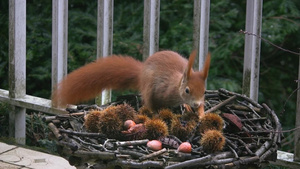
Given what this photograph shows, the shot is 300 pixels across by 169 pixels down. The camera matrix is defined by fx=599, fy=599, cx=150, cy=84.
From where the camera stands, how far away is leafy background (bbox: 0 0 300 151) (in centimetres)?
336

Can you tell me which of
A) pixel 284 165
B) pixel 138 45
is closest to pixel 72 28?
pixel 138 45

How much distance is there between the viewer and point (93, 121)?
187 cm

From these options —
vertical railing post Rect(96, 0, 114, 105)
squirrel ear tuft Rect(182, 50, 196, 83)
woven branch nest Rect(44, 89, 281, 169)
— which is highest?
vertical railing post Rect(96, 0, 114, 105)

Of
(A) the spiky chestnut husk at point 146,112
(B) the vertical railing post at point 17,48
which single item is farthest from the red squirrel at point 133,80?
(B) the vertical railing post at point 17,48

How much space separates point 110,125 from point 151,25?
0.80 m

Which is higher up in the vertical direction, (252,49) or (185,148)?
(252,49)

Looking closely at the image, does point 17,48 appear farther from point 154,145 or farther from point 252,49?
point 154,145

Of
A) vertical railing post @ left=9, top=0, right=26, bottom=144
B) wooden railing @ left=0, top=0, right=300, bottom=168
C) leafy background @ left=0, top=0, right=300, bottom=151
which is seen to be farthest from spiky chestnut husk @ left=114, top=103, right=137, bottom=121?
leafy background @ left=0, top=0, right=300, bottom=151

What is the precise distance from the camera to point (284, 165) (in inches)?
94.0

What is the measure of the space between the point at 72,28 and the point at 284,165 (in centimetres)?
167

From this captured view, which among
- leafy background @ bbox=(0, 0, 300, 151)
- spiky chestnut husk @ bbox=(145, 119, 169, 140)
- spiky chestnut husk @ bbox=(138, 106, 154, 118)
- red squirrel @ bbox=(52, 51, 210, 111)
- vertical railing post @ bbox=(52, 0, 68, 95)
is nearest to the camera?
spiky chestnut husk @ bbox=(145, 119, 169, 140)

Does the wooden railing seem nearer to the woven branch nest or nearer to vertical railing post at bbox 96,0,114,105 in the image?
vertical railing post at bbox 96,0,114,105

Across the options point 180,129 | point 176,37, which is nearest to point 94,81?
point 180,129

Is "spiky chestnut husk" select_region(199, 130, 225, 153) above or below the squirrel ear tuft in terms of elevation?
below
